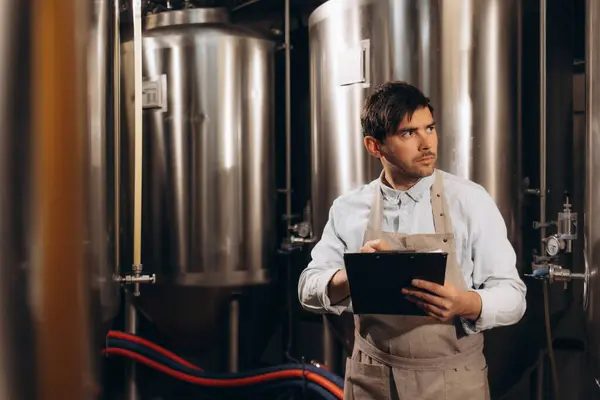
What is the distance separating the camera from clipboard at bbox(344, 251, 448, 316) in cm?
120

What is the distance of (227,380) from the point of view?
252cm

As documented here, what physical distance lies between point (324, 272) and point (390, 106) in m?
0.46

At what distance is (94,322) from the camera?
1.23m

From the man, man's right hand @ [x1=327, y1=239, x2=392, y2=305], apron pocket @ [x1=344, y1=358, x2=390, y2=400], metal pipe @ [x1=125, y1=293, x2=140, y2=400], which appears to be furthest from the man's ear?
metal pipe @ [x1=125, y1=293, x2=140, y2=400]

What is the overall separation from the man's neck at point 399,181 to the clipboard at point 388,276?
1.08 ft

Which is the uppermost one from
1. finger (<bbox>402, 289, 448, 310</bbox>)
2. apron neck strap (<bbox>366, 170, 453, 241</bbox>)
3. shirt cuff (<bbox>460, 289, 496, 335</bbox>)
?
apron neck strap (<bbox>366, 170, 453, 241</bbox>)

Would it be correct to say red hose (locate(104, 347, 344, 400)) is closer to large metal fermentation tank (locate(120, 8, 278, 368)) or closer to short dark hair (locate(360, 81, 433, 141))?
large metal fermentation tank (locate(120, 8, 278, 368))

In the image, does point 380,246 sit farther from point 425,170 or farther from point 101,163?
point 101,163

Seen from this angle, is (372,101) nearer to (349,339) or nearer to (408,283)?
(408,283)

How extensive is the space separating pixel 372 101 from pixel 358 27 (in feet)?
1.65

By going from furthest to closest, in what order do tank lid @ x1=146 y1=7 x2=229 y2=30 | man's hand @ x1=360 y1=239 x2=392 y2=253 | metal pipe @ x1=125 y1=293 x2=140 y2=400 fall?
metal pipe @ x1=125 y1=293 x2=140 y2=400 → tank lid @ x1=146 y1=7 x2=229 y2=30 → man's hand @ x1=360 y1=239 x2=392 y2=253

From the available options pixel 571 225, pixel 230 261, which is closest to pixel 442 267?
pixel 571 225

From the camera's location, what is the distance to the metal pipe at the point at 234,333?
8.17ft

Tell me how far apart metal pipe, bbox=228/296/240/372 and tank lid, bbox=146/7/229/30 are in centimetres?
124
